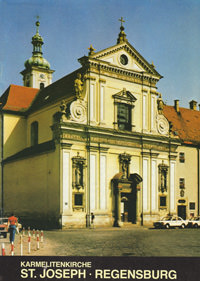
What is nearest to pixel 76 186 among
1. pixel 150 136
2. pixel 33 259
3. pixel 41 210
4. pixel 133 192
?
pixel 41 210

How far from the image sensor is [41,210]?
3812 centimetres

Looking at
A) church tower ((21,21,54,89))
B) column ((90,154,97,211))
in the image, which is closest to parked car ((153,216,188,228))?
column ((90,154,97,211))

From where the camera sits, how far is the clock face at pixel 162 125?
43.7m

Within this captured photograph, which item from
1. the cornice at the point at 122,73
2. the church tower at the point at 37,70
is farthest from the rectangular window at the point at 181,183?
the church tower at the point at 37,70

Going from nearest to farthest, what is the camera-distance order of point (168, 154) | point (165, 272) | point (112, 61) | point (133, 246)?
point (165, 272), point (133, 246), point (112, 61), point (168, 154)

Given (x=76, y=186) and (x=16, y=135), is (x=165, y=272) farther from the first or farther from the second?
(x=16, y=135)

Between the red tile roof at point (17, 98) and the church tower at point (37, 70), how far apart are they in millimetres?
13241

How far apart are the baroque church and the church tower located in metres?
17.9

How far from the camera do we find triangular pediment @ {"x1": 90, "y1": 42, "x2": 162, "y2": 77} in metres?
39.8

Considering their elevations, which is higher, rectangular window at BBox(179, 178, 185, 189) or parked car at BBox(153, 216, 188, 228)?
rectangular window at BBox(179, 178, 185, 189)

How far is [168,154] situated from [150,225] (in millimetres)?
7344

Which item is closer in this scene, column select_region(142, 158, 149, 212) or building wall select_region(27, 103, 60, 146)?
column select_region(142, 158, 149, 212)

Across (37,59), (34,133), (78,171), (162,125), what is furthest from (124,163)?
(37,59)

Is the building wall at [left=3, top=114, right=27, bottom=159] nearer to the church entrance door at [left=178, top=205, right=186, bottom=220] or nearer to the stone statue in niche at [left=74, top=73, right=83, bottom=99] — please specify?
the stone statue in niche at [left=74, top=73, right=83, bottom=99]
